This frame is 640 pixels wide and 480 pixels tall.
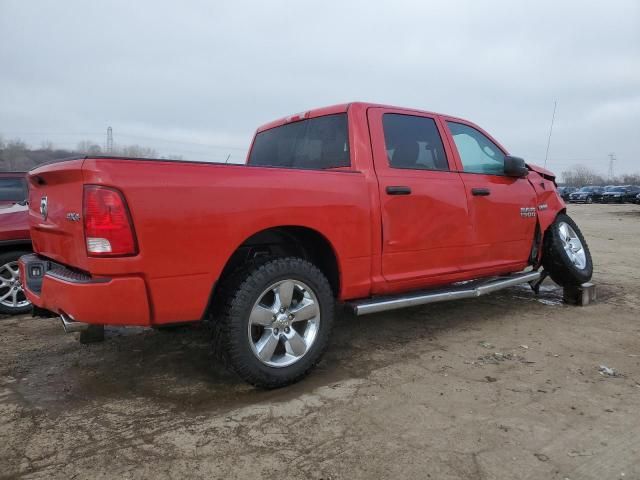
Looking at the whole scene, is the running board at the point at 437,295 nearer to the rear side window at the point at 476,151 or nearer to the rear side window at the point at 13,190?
the rear side window at the point at 476,151

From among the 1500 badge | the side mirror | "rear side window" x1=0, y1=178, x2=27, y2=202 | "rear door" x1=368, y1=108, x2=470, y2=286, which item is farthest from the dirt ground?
"rear side window" x1=0, y1=178, x2=27, y2=202

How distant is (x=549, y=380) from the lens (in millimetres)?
3266

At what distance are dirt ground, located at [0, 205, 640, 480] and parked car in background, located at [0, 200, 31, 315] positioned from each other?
61cm

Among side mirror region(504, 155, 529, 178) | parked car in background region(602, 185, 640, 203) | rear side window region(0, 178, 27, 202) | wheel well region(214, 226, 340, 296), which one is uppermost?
Answer: side mirror region(504, 155, 529, 178)

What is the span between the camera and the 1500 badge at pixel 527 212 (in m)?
4.80

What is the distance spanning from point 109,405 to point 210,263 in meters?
1.08

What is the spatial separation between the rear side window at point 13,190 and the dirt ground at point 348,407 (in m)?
2.03

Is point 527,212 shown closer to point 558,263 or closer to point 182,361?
point 558,263

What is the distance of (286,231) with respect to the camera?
10.8 feet

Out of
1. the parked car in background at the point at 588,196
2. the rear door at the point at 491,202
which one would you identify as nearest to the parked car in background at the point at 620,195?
the parked car in background at the point at 588,196

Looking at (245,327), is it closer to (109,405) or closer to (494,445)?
(109,405)

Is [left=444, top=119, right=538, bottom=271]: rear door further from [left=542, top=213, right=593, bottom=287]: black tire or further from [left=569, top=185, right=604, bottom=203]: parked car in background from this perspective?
[left=569, top=185, right=604, bottom=203]: parked car in background

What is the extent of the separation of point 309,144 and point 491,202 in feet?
5.72

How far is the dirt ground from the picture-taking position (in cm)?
229
